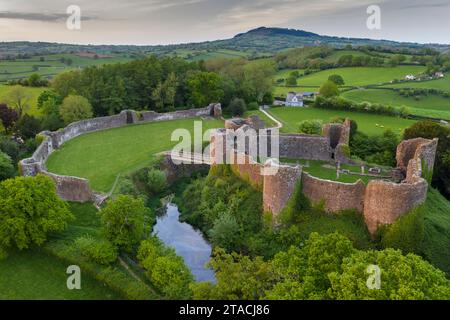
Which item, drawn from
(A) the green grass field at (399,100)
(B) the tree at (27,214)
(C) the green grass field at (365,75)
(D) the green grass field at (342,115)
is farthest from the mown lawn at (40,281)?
(C) the green grass field at (365,75)

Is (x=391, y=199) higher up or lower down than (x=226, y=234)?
higher up

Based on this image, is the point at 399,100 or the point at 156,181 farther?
the point at 399,100

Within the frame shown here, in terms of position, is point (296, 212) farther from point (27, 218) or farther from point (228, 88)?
point (228, 88)

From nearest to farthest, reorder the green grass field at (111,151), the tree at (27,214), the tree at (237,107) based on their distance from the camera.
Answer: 1. the tree at (27,214)
2. the green grass field at (111,151)
3. the tree at (237,107)

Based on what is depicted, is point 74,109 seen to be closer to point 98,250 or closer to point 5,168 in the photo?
point 5,168

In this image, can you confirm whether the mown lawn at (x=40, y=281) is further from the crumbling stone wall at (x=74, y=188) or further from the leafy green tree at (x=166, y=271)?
the crumbling stone wall at (x=74, y=188)

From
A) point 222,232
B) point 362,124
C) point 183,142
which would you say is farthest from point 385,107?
point 222,232

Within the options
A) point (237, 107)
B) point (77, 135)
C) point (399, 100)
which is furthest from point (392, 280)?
point (399, 100)
